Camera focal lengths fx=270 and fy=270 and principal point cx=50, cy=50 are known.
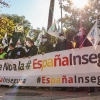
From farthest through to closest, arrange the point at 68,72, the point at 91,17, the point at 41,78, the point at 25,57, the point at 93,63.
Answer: the point at 91,17
the point at 25,57
the point at 41,78
the point at 68,72
the point at 93,63

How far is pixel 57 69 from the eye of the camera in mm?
9492

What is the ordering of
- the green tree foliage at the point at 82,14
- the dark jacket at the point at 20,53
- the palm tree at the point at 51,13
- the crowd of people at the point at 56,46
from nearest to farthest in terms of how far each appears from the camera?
the crowd of people at the point at 56,46
the dark jacket at the point at 20,53
the palm tree at the point at 51,13
the green tree foliage at the point at 82,14

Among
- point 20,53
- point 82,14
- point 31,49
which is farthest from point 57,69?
point 82,14

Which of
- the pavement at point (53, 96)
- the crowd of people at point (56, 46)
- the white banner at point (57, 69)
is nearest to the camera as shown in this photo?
the pavement at point (53, 96)

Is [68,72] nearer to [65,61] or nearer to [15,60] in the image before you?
[65,61]

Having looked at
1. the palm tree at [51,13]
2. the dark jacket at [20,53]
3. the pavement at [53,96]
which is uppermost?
the palm tree at [51,13]

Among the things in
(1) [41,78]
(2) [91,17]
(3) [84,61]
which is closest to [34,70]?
(1) [41,78]

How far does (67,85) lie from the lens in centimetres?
917

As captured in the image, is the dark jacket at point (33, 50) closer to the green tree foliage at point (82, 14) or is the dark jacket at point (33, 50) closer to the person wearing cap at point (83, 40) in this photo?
the person wearing cap at point (83, 40)

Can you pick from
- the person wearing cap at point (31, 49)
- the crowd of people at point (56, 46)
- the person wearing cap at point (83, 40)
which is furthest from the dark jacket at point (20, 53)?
the person wearing cap at point (83, 40)

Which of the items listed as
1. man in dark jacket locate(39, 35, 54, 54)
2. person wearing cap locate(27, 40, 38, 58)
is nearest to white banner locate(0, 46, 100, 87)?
person wearing cap locate(27, 40, 38, 58)

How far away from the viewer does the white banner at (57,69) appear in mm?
8570

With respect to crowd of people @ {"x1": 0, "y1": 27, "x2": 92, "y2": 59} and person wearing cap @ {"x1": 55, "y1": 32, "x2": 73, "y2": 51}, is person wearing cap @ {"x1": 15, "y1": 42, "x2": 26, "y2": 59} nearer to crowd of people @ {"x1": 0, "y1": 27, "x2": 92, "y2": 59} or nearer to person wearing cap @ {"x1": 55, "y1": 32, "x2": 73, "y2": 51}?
crowd of people @ {"x1": 0, "y1": 27, "x2": 92, "y2": 59}

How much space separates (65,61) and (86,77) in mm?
1044
